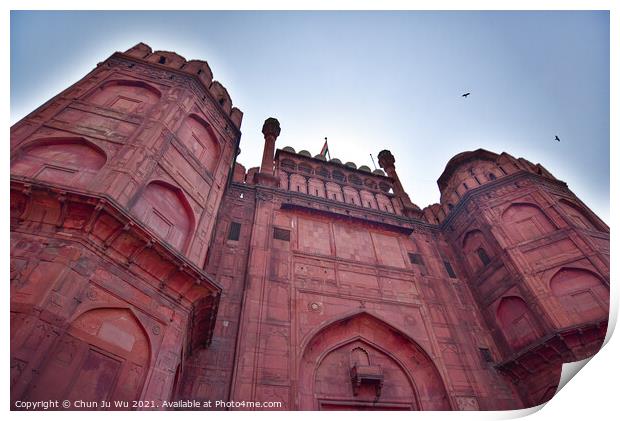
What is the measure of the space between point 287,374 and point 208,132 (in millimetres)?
8419

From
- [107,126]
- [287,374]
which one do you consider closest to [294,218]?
[287,374]

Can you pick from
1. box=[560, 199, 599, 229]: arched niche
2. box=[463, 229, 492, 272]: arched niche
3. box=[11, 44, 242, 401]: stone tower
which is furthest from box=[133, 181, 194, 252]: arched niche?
box=[560, 199, 599, 229]: arched niche

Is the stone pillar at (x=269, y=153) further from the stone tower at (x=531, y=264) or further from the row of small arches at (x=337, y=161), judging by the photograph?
the stone tower at (x=531, y=264)

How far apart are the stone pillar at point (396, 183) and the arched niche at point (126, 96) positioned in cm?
1288

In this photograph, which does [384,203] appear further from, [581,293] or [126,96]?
[126,96]

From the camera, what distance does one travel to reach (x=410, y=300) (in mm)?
12633

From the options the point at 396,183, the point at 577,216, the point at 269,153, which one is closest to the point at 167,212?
the point at 269,153

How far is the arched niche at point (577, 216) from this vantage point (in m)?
13.5

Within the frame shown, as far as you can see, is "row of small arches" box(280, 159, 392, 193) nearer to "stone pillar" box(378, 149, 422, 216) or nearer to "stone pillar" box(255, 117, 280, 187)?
"stone pillar" box(378, 149, 422, 216)

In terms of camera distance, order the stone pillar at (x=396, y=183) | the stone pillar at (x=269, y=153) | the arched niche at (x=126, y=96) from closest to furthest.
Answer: the arched niche at (x=126, y=96) → the stone pillar at (x=269, y=153) → the stone pillar at (x=396, y=183)

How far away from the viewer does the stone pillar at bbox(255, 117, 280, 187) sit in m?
15.8

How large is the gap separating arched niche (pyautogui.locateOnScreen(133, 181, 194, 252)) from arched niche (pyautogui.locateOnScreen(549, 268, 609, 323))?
1255 centimetres

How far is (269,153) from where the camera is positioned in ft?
58.2

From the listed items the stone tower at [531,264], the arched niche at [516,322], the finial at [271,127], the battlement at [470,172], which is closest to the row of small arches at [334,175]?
the finial at [271,127]
